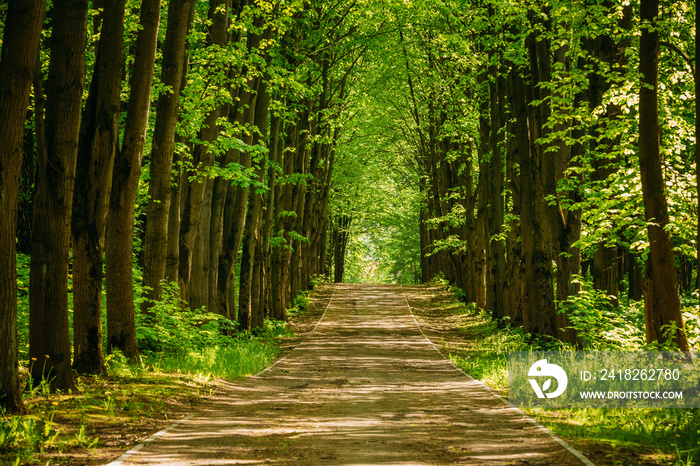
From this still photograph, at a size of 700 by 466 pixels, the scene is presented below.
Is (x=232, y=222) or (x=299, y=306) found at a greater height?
(x=232, y=222)

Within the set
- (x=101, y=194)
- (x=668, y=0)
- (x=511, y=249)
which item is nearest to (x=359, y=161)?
(x=511, y=249)

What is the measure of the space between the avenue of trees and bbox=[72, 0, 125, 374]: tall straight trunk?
0.03 m

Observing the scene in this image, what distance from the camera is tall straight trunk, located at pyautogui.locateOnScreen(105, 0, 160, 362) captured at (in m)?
11.6

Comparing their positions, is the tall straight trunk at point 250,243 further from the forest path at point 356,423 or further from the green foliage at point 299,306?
the green foliage at point 299,306

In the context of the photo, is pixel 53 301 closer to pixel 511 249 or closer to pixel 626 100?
pixel 626 100

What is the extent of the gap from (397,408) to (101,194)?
6.14 metres

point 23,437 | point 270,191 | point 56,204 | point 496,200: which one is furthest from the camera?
point 496,200

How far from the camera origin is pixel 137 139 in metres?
11.7

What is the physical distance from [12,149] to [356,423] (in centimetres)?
568

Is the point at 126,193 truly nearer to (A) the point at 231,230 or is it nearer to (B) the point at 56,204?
(B) the point at 56,204

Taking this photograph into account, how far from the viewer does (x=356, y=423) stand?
28.7 ft
